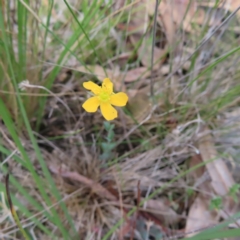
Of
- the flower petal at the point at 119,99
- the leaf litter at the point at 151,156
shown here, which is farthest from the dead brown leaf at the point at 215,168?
the flower petal at the point at 119,99

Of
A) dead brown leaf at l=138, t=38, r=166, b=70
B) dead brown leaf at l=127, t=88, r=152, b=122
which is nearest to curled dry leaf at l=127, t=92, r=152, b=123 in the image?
dead brown leaf at l=127, t=88, r=152, b=122

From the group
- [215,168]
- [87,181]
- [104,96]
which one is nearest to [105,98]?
[104,96]

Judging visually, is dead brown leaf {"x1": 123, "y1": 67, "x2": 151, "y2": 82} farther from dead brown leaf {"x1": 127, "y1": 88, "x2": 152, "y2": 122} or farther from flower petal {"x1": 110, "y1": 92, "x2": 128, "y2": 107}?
flower petal {"x1": 110, "y1": 92, "x2": 128, "y2": 107}

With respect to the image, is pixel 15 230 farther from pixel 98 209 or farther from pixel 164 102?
pixel 164 102

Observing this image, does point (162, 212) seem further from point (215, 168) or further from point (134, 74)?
point (134, 74)

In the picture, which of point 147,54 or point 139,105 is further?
point 147,54
